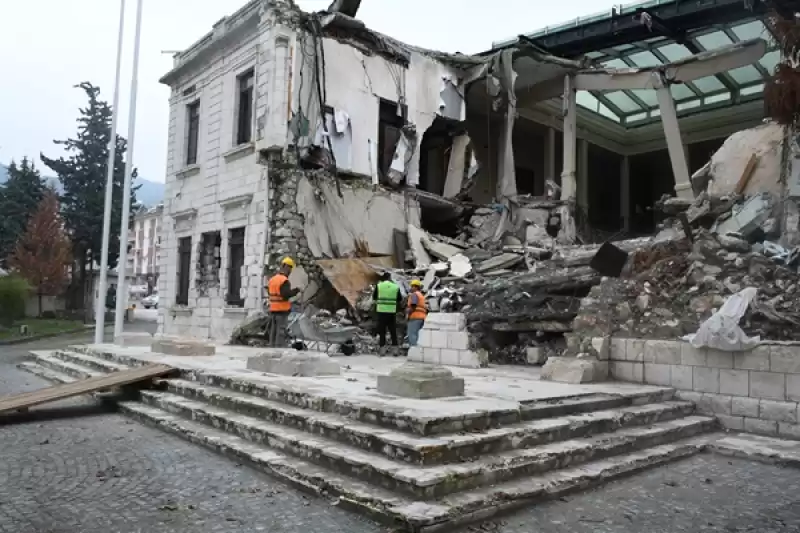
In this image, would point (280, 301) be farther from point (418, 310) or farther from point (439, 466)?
point (439, 466)

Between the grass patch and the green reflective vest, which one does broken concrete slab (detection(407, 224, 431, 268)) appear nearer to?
the green reflective vest

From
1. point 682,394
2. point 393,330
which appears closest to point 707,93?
point 393,330

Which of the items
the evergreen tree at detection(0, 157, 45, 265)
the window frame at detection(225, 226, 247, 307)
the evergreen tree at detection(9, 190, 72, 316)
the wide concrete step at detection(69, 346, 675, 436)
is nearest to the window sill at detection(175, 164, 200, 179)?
the window frame at detection(225, 226, 247, 307)

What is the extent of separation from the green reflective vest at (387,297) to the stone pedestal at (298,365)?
3.36 meters

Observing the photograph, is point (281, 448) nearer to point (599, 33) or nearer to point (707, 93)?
point (599, 33)

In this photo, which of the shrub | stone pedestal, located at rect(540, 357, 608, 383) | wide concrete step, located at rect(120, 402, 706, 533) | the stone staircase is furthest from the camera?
the shrub

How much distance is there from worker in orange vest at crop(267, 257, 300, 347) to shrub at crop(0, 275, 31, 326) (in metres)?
16.5

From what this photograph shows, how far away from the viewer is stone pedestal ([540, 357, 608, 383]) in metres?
7.86

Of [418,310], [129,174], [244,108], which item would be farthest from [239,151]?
[418,310]

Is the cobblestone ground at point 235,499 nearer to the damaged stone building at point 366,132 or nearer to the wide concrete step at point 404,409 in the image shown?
the wide concrete step at point 404,409

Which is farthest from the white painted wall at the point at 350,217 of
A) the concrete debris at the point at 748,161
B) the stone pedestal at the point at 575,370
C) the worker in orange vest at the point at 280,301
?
the stone pedestal at the point at 575,370

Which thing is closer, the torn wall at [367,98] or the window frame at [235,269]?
the torn wall at [367,98]

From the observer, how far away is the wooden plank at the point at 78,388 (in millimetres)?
7293

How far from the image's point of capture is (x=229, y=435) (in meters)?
6.27
